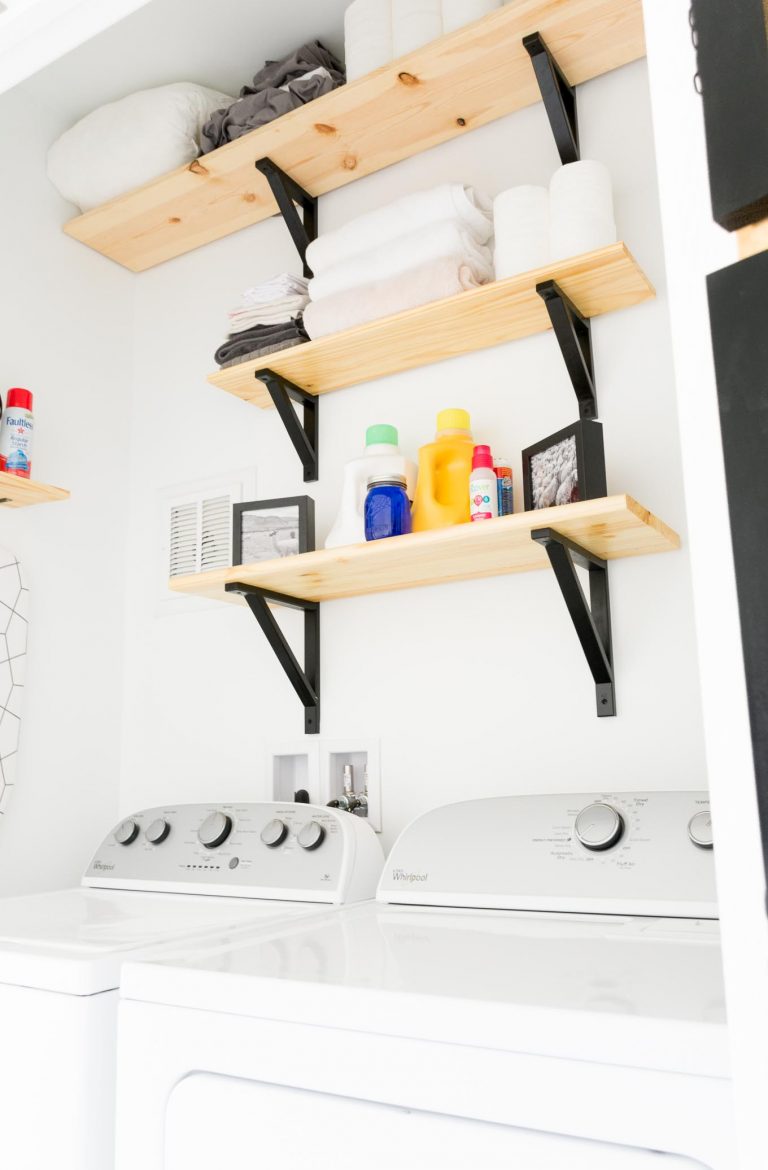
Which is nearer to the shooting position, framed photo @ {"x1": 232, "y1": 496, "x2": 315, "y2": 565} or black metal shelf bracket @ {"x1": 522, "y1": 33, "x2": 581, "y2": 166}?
black metal shelf bracket @ {"x1": 522, "y1": 33, "x2": 581, "y2": 166}

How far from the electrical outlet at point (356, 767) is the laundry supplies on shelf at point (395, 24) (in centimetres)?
137

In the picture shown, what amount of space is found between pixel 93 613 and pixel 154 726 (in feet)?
1.02

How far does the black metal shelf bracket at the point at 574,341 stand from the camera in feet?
5.36

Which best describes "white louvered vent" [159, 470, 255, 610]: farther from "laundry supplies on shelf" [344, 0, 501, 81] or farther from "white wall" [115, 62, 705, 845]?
"laundry supplies on shelf" [344, 0, 501, 81]

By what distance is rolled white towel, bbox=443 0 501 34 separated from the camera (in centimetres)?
177

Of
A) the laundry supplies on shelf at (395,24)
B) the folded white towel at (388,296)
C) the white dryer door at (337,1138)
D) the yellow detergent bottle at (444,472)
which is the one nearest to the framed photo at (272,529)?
the yellow detergent bottle at (444,472)

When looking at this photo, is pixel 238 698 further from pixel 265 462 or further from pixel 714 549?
pixel 714 549

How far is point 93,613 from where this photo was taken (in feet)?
7.45

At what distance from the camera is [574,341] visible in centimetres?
166

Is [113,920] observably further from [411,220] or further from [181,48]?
[181,48]

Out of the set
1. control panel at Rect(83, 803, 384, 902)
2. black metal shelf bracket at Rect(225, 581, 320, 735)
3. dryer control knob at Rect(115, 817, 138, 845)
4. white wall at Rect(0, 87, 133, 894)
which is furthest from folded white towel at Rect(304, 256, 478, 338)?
dryer control knob at Rect(115, 817, 138, 845)

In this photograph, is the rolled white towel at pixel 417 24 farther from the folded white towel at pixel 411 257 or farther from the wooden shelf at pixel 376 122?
the folded white towel at pixel 411 257

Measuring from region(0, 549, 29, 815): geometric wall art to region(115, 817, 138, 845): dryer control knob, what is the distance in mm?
260

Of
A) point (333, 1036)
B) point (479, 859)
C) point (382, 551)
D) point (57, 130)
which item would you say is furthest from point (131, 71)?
point (333, 1036)
